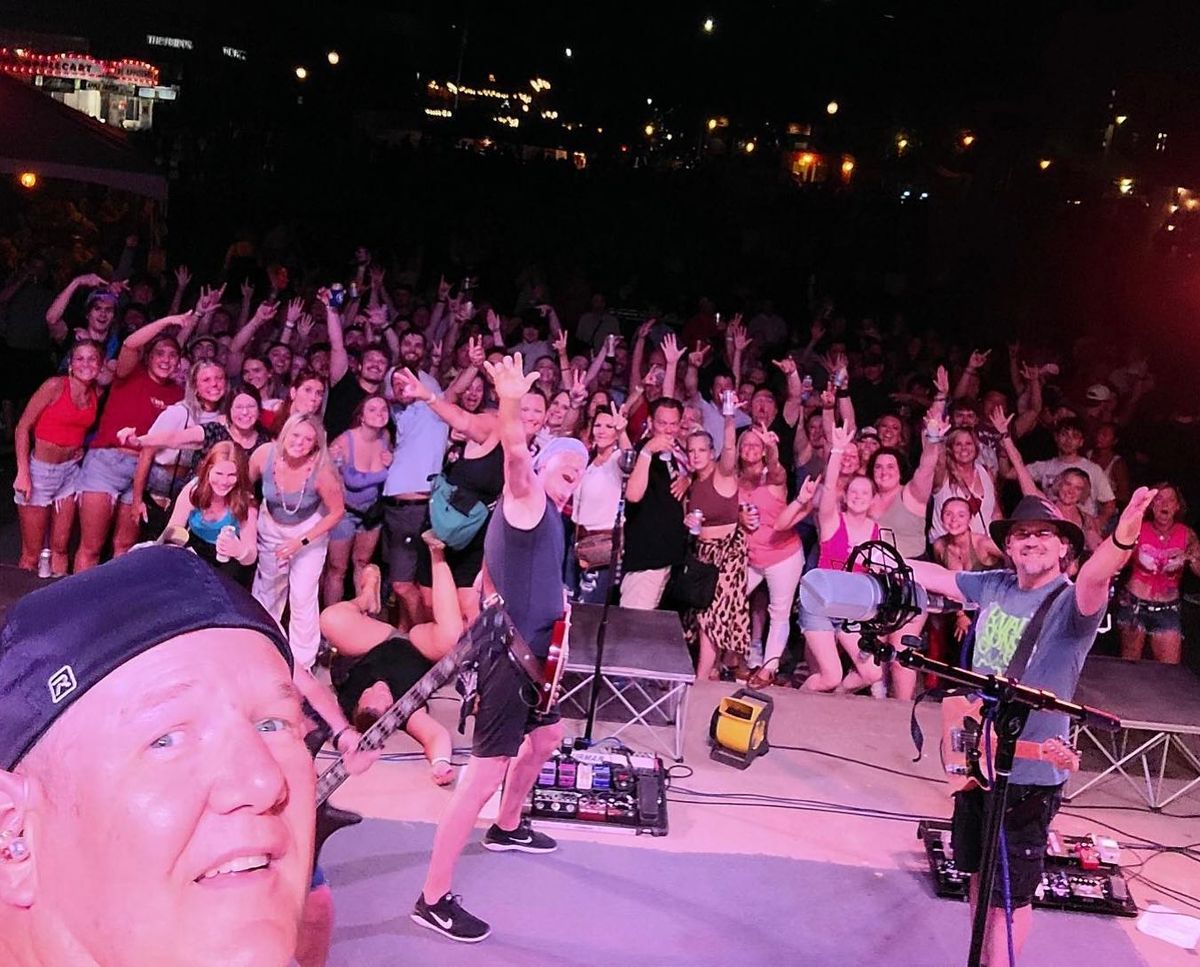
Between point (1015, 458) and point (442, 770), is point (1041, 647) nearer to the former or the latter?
point (442, 770)

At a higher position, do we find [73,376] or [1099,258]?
[1099,258]

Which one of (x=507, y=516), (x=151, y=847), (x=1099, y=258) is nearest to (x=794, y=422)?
(x=507, y=516)

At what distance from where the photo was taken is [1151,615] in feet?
22.7

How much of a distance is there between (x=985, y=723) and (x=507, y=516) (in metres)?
1.63

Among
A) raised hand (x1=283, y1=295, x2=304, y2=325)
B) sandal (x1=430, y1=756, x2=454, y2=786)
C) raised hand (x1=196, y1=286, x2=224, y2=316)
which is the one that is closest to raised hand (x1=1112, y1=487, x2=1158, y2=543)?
sandal (x1=430, y1=756, x2=454, y2=786)

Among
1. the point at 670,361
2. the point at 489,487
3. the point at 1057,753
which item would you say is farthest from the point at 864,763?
the point at 670,361

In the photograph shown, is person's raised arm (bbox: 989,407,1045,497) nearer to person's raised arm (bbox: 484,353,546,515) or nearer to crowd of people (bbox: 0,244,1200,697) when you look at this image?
crowd of people (bbox: 0,244,1200,697)

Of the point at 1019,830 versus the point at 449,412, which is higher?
the point at 449,412

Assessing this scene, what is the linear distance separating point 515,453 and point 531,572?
486mm

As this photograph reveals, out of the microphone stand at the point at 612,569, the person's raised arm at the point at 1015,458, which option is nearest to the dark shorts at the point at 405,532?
the microphone stand at the point at 612,569

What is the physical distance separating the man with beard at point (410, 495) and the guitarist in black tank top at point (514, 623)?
2691 mm

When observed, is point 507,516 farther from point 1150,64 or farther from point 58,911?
point 1150,64

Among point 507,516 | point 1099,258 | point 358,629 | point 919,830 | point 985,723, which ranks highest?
point 1099,258

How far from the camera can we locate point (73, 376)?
6.67 m
